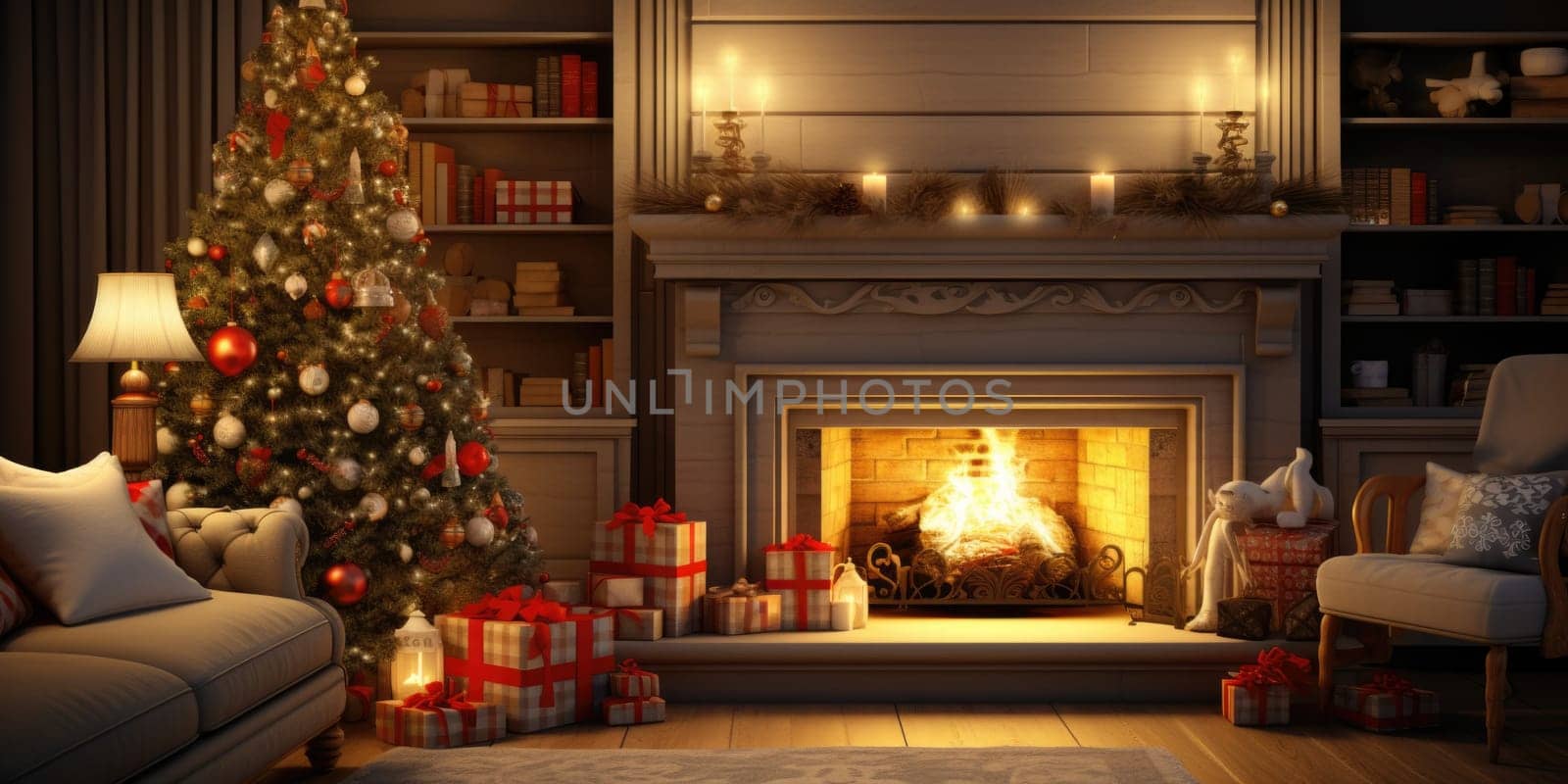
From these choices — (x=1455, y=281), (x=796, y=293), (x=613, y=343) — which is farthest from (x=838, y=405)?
(x=1455, y=281)

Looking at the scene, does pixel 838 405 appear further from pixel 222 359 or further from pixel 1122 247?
pixel 222 359

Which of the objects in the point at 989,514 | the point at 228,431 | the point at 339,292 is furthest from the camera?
the point at 989,514

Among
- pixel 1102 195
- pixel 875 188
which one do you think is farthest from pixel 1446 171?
pixel 875 188

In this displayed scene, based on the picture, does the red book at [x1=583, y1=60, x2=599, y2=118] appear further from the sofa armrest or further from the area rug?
the area rug

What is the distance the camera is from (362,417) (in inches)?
148

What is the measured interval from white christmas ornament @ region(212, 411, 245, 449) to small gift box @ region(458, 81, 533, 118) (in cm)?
160

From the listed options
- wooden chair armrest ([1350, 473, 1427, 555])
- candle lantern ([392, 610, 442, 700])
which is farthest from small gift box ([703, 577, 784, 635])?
wooden chair armrest ([1350, 473, 1427, 555])

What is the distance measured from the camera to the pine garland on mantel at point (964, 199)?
168 inches

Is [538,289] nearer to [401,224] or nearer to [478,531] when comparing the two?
[401,224]

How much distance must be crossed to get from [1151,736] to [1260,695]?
0.34m

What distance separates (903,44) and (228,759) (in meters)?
3.13

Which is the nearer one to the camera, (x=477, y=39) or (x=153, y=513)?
(x=153, y=513)

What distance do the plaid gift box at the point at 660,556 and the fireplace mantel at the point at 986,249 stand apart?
77 centimetres

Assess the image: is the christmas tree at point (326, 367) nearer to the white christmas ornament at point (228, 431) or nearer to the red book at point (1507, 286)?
the white christmas ornament at point (228, 431)
